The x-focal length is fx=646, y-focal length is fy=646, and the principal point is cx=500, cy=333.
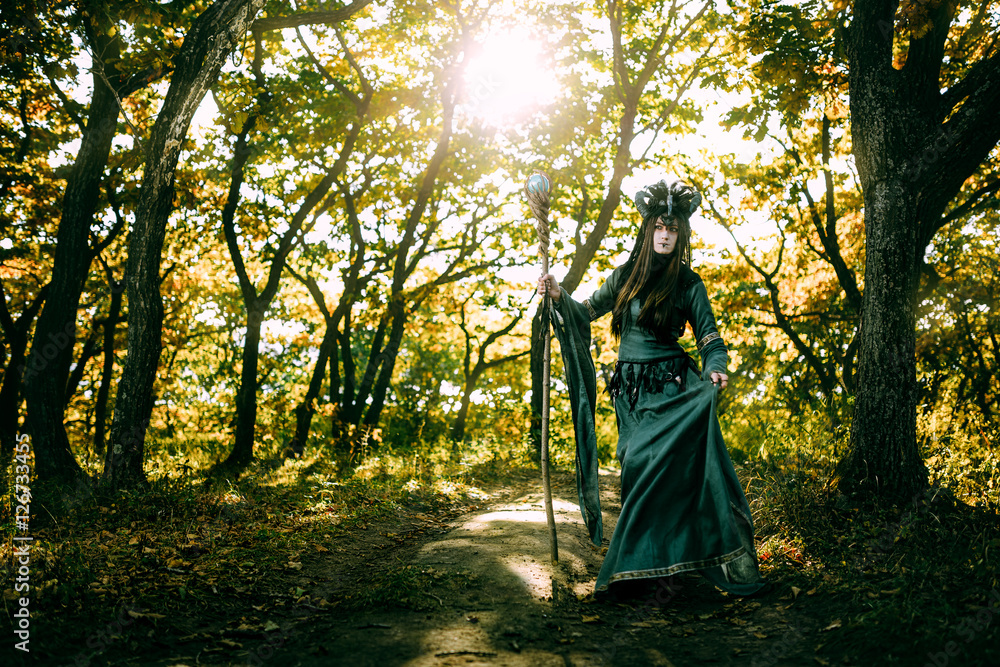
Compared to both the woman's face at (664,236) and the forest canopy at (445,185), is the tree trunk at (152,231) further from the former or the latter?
the woman's face at (664,236)

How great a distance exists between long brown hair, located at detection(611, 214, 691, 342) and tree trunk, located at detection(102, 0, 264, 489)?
13.8 ft

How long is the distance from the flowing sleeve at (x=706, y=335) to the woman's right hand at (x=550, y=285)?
92cm

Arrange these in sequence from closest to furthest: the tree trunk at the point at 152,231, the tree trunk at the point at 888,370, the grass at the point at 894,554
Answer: the grass at the point at 894,554 < the tree trunk at the point at 888,370 < the tree trunk at the point at 152,231

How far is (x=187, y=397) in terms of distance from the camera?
23359mm

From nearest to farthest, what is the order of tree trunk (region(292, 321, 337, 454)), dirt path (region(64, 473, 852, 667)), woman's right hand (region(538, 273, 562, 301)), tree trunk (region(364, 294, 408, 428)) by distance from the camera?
dirt path (region(64, 473, 852, 667)), woman's right hand (region(538, 273, 562, 301)), tree trunk (region(292, 321, 337, 454)), tree trunk (region(364, 294, 408, 428))

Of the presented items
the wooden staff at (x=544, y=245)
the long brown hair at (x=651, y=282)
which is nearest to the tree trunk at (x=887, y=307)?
the long brown hair at (x=651, y=282)

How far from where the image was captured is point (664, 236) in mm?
4410

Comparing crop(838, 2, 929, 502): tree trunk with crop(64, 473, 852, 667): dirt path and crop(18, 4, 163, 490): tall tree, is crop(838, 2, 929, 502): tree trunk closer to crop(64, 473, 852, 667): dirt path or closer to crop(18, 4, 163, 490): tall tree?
crop(64, 473, 852, 667): dirt path

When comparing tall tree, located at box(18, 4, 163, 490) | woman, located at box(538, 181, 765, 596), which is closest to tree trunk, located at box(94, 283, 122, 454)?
tall tree, located at box(18, 4, 163, 490)

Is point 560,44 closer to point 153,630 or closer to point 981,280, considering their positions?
point 981,280

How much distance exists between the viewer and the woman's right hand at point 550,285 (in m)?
4.53

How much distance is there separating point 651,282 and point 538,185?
1.06m

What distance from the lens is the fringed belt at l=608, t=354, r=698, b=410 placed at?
4.32 meters

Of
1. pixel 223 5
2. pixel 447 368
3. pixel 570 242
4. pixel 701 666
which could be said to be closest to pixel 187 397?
pixel 447 368
